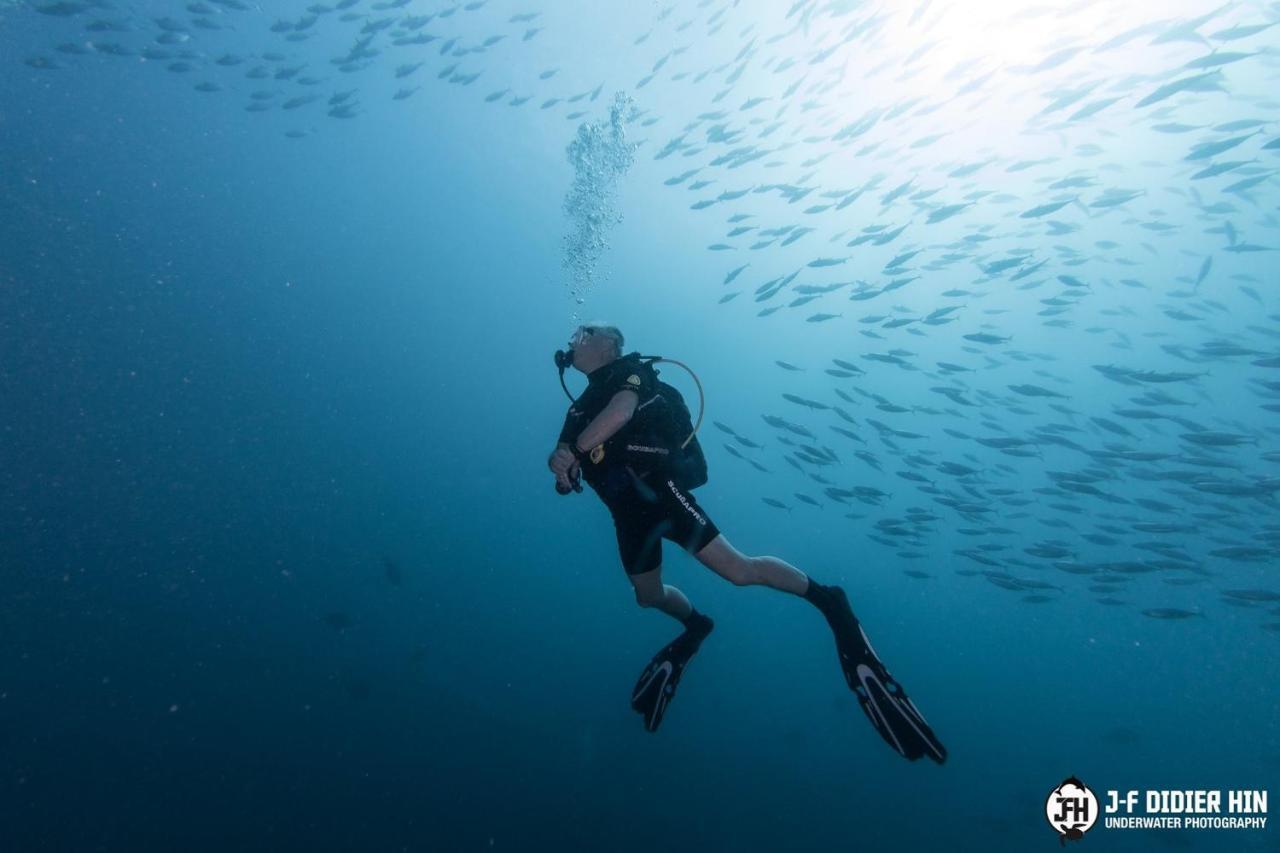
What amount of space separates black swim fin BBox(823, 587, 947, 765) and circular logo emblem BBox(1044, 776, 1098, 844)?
337 centimetres

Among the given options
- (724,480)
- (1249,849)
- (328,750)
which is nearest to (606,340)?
(328,750)

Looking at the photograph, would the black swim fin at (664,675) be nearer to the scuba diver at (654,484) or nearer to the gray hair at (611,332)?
the scuba diver at (654,484)

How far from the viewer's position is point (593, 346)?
3.87 metres

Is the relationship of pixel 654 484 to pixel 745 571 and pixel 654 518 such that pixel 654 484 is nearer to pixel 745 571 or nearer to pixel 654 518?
pixel 654 518

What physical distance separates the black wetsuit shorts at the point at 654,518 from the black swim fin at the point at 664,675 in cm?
100

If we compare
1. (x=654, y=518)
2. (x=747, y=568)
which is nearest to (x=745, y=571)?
(x=747, y=568)

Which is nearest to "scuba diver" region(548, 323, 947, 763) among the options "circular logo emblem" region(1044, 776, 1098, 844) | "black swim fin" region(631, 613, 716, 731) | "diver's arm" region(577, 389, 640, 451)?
"diver's arm" region(577, 389, 640, 451)

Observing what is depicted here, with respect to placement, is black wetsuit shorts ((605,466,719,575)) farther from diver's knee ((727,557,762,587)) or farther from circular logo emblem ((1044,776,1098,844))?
circular logo emblem ((1044,776,1098,844))

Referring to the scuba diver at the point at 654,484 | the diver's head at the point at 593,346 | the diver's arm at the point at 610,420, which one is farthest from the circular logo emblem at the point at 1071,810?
the diver's head at the point at 593,346

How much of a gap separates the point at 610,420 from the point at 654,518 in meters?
0.94

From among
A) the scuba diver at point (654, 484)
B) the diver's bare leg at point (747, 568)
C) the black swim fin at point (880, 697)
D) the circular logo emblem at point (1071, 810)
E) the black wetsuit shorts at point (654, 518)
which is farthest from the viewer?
the circular logo emblem at point (1071, 810)

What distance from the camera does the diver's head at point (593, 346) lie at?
12.6 feet

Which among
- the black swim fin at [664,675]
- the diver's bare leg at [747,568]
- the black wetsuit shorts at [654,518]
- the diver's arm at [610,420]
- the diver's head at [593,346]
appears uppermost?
the diver's head at [593,346]

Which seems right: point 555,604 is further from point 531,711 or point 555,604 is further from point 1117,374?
point 1117,374
